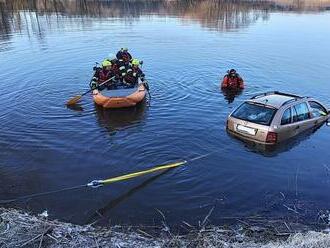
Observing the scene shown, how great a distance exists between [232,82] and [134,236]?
16.1 metres

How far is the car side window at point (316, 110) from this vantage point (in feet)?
61.3

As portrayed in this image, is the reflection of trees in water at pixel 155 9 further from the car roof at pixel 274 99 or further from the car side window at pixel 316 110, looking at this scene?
the car roof at pixel 274 99

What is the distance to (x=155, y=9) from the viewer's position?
2640 inches

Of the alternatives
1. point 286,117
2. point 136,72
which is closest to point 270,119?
point 286,117

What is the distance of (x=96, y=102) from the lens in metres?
21.6

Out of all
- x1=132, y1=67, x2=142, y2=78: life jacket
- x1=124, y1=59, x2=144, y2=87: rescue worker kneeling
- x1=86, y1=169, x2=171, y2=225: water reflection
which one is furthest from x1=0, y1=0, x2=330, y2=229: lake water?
x1=132, y1=67, x2=142, y2=78: life jacket

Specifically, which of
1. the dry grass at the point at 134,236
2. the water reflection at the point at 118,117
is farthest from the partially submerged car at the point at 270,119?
the dry grass at the point at 134,236

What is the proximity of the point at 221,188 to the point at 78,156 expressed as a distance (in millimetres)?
5464

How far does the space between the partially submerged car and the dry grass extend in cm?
546

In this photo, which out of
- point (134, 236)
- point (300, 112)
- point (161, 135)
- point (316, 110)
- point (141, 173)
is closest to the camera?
point (134, 236)

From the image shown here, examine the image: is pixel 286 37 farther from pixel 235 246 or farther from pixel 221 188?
pixel 235 246

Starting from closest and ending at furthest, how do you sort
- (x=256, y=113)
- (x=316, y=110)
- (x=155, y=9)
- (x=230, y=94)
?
(x=256, y=113) → (x=316, y=110) → (x=230, y=94) → (x=155, y=9)

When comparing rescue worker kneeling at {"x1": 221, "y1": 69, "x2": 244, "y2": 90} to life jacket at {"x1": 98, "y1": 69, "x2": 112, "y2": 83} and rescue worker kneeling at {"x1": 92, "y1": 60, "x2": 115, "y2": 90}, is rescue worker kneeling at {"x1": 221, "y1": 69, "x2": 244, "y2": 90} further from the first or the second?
life jacket at {"x1": 98, "y1": 69, "x2": 112, "y2": 83}

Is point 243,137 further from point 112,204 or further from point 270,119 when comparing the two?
point 112,204
